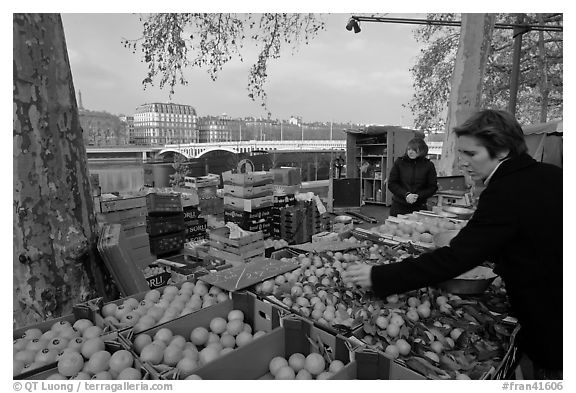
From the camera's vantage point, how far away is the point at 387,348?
148 centimetres

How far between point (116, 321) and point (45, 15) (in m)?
1.89

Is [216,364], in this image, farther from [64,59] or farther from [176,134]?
[176,134]

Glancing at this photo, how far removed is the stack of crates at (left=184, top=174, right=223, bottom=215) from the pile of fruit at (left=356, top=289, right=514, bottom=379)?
6430 millimetres

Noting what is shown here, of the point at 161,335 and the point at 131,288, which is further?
the point at 131,288

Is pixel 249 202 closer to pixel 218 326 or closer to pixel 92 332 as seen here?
pixel 218 326

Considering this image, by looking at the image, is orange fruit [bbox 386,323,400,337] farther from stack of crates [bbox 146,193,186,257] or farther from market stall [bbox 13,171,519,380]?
stack of crates [bbox 146,193,186,257]

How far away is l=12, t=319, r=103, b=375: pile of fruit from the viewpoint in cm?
148

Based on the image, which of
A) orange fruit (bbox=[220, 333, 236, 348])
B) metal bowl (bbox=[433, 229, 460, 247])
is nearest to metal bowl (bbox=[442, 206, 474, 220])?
metal bowl (bbox=[433, 229, 460, 247])

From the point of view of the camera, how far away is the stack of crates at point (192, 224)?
20.5 ft

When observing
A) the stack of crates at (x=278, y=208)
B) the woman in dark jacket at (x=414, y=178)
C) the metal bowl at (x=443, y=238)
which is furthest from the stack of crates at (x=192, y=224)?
the metal bowl at (x=443, y=238)

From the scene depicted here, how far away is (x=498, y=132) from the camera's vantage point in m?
1.52

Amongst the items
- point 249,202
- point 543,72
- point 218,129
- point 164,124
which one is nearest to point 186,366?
point 249,202

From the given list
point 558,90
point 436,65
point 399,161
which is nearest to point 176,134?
point 436,65

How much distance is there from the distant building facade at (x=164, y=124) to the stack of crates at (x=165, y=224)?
50.8ft
